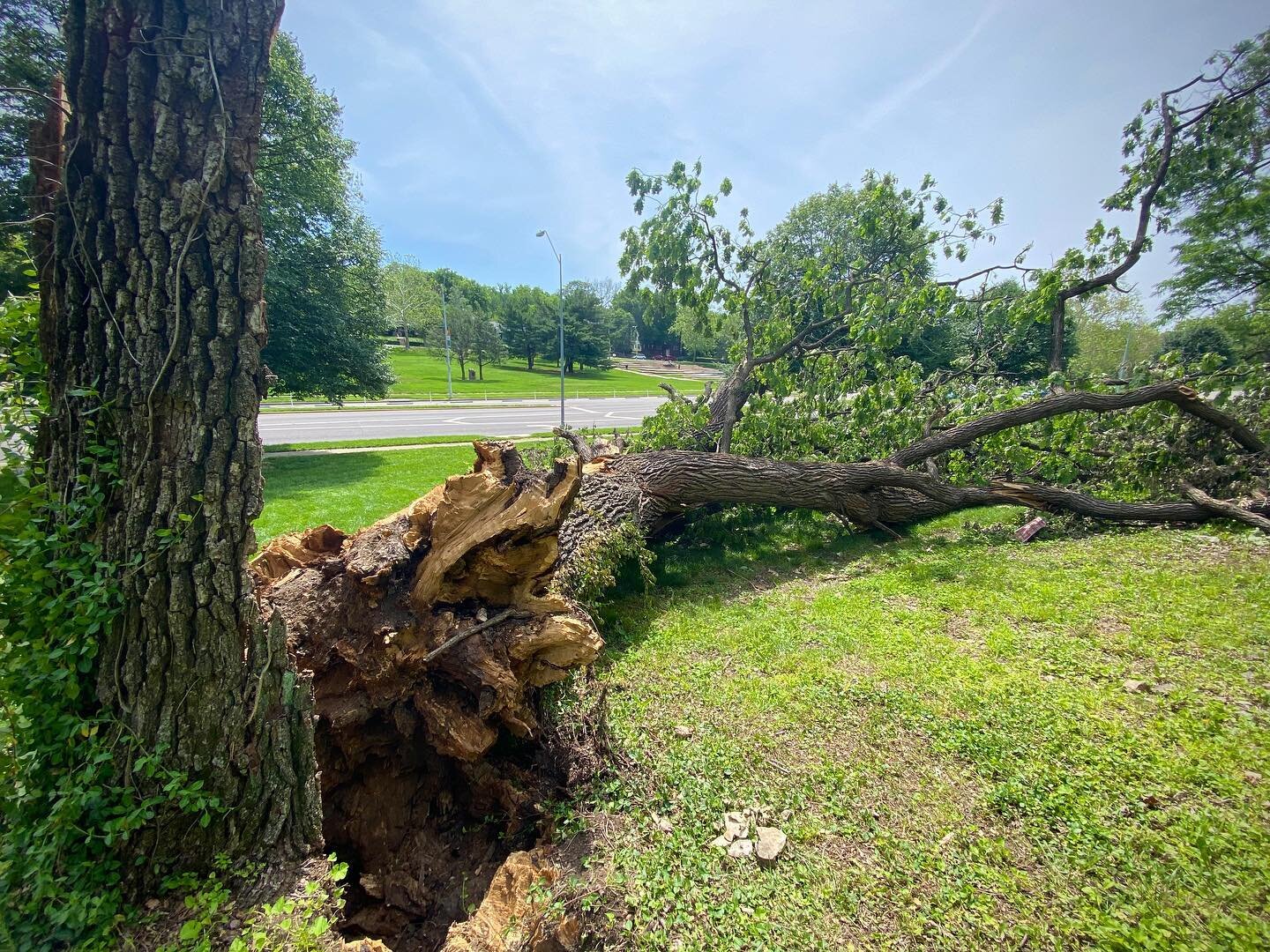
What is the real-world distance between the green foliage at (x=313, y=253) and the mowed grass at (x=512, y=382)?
1567 cm

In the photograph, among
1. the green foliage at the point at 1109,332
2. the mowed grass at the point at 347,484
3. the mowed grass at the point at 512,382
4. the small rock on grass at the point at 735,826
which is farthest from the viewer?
the mowed grass at the point at 512,382

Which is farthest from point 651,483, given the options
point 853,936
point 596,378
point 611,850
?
point 596,378

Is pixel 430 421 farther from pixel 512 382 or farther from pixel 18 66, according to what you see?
pixel 512 382

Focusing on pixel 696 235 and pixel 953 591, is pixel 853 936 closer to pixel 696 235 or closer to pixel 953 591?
pixel 953 591

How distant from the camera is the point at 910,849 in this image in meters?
2.27

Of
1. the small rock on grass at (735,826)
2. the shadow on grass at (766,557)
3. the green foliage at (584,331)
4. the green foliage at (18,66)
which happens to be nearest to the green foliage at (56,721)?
the small rock on grass at (735,826)

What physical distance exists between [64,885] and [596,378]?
48.9 metres

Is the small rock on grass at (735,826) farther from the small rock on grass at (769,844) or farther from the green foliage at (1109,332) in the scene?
the green foliage at (1109,332)

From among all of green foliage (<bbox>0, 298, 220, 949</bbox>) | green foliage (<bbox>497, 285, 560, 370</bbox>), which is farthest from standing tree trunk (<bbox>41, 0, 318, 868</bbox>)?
green foliage (<bbox>497, 285, 560, 370</bbox>)

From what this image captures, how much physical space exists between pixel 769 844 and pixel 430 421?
20.7 m

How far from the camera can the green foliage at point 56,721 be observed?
144cm

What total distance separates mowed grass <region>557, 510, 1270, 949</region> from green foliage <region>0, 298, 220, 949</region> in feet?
5.21

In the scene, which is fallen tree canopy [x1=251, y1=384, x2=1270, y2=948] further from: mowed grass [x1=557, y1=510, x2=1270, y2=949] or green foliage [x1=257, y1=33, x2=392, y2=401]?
green foliage [x1=257, y1=33, x2=392, y2=401]

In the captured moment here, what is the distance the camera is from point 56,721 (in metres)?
1.53
